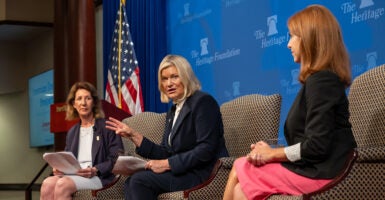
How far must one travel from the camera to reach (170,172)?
3807 millimetres

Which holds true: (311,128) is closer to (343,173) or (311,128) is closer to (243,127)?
(343,173)

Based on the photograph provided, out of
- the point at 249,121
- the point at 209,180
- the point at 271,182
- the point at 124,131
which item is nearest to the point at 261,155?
the point at 271,182

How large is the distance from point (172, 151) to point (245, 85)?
1.85 metres

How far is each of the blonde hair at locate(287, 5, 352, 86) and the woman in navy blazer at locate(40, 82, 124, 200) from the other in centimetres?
206

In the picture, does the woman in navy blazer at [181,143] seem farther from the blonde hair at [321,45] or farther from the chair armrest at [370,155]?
the chair armrest at [370,155]

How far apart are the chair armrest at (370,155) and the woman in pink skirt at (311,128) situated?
7 centimetres

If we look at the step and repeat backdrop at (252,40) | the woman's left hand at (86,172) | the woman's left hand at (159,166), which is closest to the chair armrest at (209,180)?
the woman's left hand at (159,166)

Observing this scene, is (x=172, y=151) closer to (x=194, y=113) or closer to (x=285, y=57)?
(x=194, y=113)

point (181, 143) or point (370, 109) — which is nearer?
point (370, 109)

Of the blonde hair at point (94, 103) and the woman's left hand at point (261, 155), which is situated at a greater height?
the blonde hair at point (94, 103)

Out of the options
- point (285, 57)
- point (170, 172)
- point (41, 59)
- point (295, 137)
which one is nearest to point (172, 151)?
point (170, 172)

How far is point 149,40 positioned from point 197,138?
10.5 ft

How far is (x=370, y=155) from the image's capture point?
266cm

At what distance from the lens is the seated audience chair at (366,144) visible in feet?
8.66
